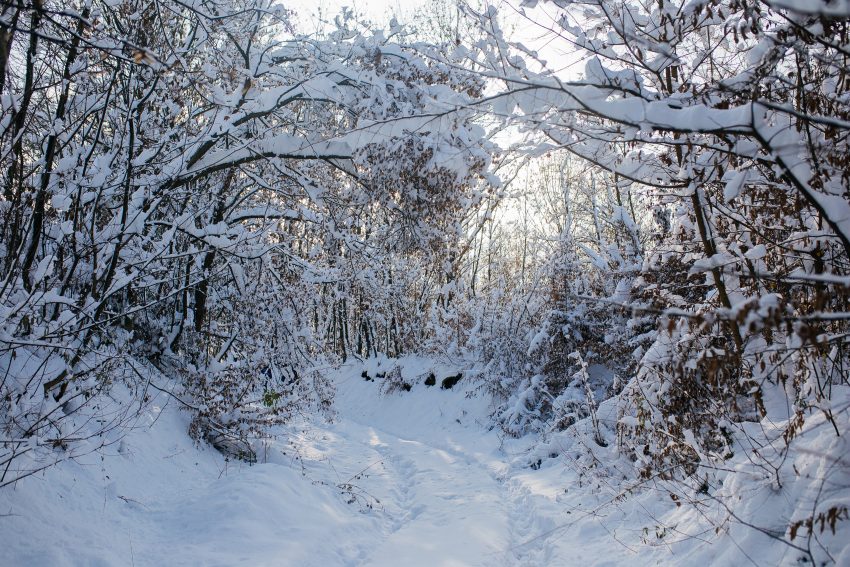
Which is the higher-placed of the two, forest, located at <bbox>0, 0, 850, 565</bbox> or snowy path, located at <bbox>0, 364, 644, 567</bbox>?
forest, located at <bbox>0, 0, 850, 565</bbox>

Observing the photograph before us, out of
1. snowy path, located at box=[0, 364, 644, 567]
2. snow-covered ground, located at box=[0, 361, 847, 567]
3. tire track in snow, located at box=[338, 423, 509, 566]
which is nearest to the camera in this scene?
snow-covered ground, located at box=[0, 361, 847, 567]

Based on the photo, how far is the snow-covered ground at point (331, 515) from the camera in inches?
142

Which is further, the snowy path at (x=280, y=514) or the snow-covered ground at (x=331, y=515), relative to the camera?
the snowy path at (x=280, y=514)

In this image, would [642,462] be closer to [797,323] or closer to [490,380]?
[797,323]

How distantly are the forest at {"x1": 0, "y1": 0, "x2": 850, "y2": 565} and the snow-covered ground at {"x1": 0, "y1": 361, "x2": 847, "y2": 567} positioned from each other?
4 centimetres

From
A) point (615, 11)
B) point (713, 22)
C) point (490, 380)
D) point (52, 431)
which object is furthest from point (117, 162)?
point (490, 380)

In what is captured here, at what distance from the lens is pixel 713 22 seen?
3211 mm

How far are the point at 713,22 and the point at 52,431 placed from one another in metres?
5.97

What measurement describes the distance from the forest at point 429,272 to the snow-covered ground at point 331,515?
1.5 inches

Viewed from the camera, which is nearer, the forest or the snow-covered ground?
the forest

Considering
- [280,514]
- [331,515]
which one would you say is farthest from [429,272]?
[280,514]

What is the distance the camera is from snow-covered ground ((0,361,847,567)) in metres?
3.61

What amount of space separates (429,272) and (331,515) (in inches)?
126

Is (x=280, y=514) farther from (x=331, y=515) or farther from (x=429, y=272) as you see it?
(x=429, y=272)
